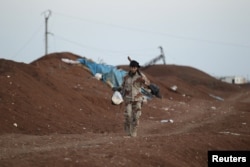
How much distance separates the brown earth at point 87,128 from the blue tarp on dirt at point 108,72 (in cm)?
73

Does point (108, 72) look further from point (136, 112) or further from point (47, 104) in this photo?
point (136, 112)

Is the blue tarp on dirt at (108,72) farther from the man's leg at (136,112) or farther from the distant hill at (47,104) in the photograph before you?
the man's leg at (136,112)

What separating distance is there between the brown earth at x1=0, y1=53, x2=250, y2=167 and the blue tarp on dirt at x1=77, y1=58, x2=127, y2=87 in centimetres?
73

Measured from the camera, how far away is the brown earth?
7.32 metres

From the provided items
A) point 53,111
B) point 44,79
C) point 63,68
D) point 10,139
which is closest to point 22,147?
point 10,139

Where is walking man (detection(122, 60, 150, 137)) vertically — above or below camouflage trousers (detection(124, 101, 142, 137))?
above

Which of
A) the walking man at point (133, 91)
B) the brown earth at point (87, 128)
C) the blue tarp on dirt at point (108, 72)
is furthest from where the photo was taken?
the blue tarp on dirt at point (108, 72)

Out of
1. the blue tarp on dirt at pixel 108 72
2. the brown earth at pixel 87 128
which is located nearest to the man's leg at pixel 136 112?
the brown earth at pixel 87 128

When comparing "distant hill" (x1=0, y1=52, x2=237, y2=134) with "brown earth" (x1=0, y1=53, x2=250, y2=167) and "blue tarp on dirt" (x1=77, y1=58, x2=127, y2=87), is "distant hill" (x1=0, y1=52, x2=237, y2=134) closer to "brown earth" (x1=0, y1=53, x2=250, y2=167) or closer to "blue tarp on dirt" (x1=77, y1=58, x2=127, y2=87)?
"brown earth" (x1=0, y1=53, x2=250, y2=167)

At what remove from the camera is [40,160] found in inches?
259

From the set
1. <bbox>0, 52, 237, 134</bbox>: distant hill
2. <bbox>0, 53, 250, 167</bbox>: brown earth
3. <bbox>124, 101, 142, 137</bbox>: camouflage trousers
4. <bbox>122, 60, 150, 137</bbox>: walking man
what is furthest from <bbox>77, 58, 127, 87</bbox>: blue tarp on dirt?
<bbox>122, 60, 150, 137</bbox>: walking man

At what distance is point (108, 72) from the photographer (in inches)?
1074

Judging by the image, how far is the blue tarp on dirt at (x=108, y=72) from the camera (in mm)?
26594

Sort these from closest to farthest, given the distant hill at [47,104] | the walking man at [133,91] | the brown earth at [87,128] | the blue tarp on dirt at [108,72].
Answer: the brown earth at [87,128] → the walking man at [133,91] → the distant hill at [47,104] → the blue tarp on dirt at [108,72]
